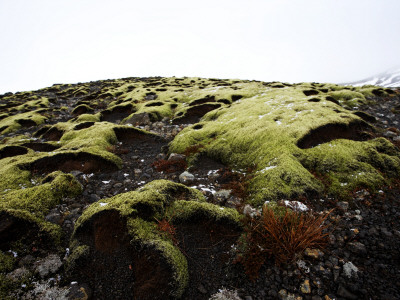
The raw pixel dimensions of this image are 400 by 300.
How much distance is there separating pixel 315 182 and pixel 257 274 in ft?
14.8

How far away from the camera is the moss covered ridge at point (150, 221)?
4609mm

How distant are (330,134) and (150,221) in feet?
34.0

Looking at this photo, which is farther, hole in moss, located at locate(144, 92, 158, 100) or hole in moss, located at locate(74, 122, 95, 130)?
hole in moss, located at locate(144, 92, 158, 100)

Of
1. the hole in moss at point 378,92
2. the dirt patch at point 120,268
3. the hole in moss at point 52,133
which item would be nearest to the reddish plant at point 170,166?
the dirt patch at point 120,268

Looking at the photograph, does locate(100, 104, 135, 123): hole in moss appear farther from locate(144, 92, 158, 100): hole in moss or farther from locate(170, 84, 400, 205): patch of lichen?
locate(170, 84, 400, 205): patch of lichen

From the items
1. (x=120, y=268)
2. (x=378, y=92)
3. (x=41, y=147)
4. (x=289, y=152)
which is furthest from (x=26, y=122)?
(x=378, y=92)

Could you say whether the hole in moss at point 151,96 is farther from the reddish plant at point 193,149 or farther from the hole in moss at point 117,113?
the reddish plant at point 193,149

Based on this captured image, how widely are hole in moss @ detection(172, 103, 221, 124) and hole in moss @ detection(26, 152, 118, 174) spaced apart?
370 inches

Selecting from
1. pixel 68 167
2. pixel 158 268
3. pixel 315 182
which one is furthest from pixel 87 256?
pixel 315 182

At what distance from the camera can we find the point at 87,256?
197 inches

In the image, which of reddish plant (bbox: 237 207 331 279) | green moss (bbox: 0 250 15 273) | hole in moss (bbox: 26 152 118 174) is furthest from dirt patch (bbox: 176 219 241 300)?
hole in moss (bbox: 26 152 118 174)

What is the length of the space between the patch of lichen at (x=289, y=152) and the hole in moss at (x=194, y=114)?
455 centimetres

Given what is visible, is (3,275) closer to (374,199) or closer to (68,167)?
(68,167)

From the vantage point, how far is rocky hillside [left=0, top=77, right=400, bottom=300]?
4355 millimetres
